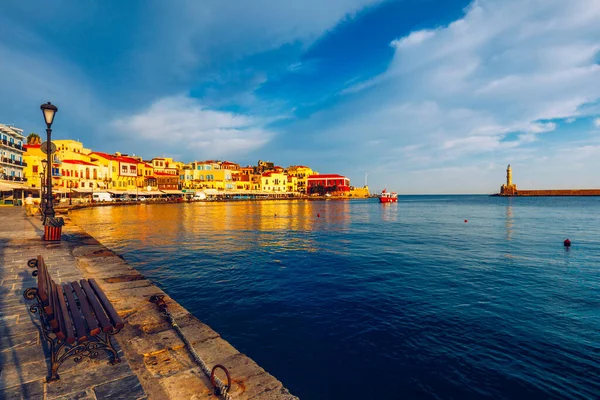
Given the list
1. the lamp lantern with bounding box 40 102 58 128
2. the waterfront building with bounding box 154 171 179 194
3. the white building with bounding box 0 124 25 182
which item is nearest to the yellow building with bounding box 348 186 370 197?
the waterfront building with bounding box 154 171 179 194

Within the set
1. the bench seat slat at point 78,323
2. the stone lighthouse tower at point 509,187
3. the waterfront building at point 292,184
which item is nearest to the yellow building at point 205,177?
the waterfront building at point 292,184

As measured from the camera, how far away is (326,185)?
141000mm

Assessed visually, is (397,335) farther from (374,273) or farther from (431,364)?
(374,273)

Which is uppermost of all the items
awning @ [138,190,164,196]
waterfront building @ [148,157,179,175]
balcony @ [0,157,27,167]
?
waterfront building @ [148,157,179,175]

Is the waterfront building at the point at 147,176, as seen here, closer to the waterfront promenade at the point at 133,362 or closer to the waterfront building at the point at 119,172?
the waterfront building at the point at 119,172

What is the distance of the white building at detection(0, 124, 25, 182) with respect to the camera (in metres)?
45.2

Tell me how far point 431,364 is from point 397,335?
1328 mm

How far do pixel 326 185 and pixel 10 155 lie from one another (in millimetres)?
110850

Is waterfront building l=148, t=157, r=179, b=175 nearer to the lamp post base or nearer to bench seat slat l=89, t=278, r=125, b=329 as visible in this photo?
the lamp post base

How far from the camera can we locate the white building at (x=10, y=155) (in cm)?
4515

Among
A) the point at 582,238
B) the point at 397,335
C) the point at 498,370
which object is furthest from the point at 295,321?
the point at 582,238

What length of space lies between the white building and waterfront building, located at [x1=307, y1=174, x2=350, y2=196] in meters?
103

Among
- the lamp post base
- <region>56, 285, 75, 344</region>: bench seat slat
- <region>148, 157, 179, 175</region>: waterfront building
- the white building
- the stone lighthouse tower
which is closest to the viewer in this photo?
<region>56, 285, 75, 344</region>: bench seat slat

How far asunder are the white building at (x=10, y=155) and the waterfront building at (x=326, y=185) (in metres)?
103
